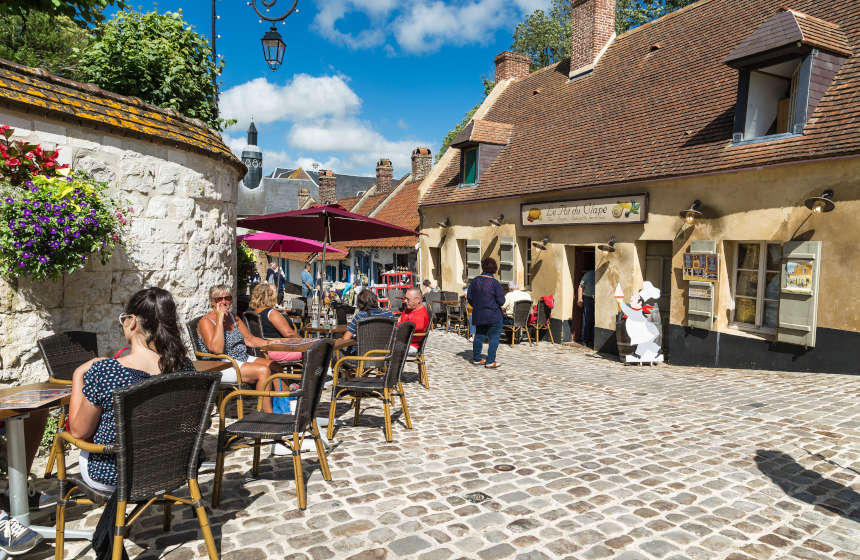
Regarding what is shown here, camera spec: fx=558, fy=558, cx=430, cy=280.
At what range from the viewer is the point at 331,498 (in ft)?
13.2

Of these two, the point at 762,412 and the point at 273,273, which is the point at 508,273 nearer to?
the point at 273,273

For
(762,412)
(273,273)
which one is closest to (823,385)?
(762,412)

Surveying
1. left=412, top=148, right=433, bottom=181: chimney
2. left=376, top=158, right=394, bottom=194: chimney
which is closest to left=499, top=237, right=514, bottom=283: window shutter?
left=412, top=148, right=433, bottom=181: chimney

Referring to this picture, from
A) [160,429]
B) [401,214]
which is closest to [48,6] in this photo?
[160,429]

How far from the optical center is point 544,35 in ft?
98.3

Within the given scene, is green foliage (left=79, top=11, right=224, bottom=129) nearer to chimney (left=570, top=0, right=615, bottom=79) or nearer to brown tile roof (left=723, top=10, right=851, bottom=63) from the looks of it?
brown tile roof (left=723, top=10, right=851, bottom=63)

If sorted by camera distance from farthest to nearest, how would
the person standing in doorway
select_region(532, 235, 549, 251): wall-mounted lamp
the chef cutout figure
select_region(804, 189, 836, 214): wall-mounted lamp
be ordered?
select_region(532, 235, 549, 251): wall-mounted lamp → the person standing in doorway → the chef cutout figure → select_region(804, 189, 836, 214): wall-mounted lamp

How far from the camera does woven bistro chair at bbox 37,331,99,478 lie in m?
4.17

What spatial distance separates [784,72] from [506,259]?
23.2 feet

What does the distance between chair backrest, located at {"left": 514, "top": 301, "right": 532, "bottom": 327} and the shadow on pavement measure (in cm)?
709

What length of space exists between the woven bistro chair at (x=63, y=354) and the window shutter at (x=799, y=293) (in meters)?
8.86

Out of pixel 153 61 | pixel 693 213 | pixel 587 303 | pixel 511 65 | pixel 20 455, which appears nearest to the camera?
pixel 20 455

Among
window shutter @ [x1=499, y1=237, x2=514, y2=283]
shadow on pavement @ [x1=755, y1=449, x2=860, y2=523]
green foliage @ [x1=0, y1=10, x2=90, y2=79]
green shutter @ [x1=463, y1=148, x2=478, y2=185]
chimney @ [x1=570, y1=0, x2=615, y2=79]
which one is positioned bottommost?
shadow on pavement @ [x1=755, y1=449, x2=860, y2=523]

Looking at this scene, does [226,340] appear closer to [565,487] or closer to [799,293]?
[565,487]
